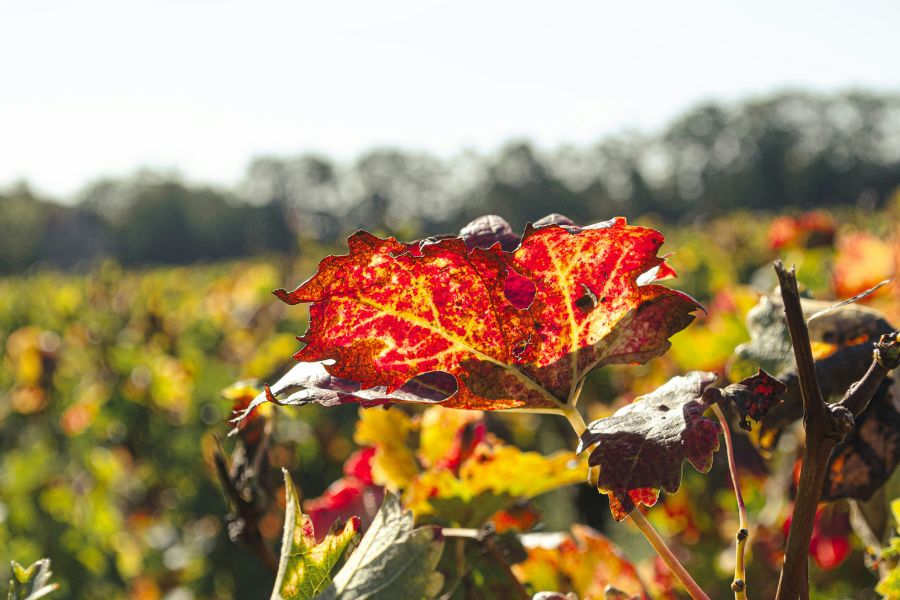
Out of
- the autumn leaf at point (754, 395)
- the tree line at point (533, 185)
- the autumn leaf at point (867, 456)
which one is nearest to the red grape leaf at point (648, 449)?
the autumn leaf at point (754, 395)

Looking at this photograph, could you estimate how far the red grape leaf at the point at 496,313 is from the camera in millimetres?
564

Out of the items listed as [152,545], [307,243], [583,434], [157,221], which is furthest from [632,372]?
[157,221]

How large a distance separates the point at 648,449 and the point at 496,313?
0.48ft

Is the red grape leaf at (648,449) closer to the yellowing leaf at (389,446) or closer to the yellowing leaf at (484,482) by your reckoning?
the yellowing leaf at (484,482)

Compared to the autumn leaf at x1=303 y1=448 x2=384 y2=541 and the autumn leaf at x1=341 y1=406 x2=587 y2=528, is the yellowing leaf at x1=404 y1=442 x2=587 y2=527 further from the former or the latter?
the autumn leaf at x1=303 y1=448 x2=384 y2=541

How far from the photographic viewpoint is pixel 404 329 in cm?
59

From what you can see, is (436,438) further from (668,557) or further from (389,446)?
(668,557)

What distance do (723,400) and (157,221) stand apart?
5970 centimetres

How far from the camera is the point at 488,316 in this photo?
1.94 feet

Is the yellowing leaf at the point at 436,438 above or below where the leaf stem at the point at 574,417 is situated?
below

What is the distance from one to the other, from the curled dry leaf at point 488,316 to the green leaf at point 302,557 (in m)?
0.09

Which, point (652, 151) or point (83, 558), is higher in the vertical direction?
point (83, 558)

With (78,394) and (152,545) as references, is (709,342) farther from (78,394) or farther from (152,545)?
(78,394)

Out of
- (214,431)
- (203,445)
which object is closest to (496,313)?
(214,431)
